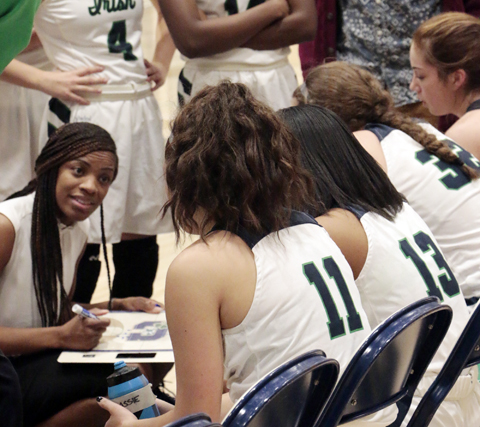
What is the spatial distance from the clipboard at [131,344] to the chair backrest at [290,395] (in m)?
0.81

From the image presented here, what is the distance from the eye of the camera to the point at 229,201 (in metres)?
1.49

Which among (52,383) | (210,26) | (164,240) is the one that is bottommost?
(164,240)

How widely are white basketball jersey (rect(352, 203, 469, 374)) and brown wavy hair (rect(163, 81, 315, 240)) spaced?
0.33 meters

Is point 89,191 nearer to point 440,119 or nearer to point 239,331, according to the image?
point 239,331

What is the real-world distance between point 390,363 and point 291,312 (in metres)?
0.22

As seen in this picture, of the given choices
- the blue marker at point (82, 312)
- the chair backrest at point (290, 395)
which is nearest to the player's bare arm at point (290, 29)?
the blue marker at point (82, 312)

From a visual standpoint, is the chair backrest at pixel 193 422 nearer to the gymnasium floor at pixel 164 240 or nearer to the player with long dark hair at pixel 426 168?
the gymnasium floor at pixel 164 240

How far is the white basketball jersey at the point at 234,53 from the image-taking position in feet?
9.46

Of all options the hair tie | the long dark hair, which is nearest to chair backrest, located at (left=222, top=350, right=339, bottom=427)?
the long dark hair

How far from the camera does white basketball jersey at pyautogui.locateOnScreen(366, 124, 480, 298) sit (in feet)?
7.39

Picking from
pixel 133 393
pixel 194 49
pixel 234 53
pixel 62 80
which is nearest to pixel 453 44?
pixel 234 53

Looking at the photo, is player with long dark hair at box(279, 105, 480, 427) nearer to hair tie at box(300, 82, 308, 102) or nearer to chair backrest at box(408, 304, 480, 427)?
chair backrest at box(408, 304, 480, 427)

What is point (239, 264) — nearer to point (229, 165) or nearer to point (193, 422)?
point (229, 165)

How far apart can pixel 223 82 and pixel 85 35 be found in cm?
134
